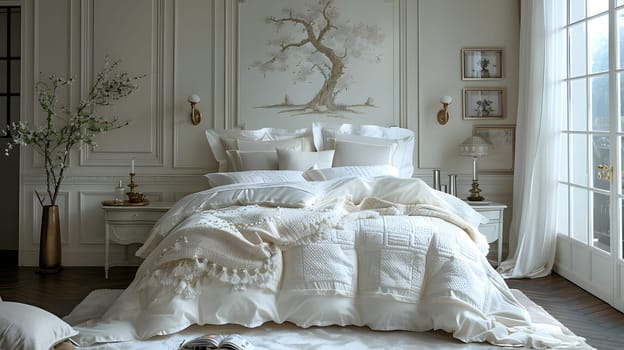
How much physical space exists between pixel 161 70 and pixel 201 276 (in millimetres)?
2867

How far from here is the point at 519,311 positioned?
3523mm

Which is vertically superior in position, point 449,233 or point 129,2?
point 129,2

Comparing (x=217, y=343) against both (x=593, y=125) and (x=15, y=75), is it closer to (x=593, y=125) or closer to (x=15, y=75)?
(x=593, y=125)

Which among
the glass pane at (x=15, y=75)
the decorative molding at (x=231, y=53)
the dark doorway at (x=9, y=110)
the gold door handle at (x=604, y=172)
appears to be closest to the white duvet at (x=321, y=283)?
the gold door handle at (x=604, y=172)

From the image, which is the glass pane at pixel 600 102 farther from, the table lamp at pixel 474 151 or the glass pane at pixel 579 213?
the table lamp at pixel 474 151

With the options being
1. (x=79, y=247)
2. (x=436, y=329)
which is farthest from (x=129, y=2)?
(x=436, y=329)

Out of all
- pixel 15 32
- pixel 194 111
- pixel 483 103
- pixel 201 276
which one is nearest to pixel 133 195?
pixel 194 111

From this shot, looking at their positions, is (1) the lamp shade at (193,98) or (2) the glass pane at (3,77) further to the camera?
(2) the glass pane at (3,77)

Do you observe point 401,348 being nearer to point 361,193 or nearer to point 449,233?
Answer: point 449,233

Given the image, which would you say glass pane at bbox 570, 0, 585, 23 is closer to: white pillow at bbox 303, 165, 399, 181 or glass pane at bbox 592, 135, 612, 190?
glass pane at bbox 592, 135, 612, 190

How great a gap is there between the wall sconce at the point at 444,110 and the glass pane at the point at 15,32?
4.29 meters

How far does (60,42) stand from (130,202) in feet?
5.36

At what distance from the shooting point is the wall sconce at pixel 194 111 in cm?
567

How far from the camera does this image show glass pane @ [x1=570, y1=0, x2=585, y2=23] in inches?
194
